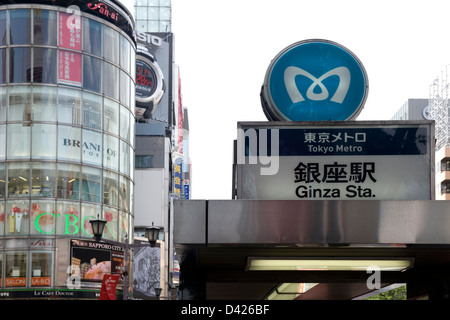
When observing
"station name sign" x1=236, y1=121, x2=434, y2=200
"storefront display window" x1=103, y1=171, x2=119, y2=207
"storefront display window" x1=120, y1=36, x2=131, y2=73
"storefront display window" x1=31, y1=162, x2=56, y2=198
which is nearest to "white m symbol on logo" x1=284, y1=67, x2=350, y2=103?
"station name sign" x1=236, y1=121, x2=434, y2=200

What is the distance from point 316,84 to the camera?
845cm

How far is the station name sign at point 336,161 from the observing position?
771 cm

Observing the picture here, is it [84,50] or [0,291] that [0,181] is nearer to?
[0,291]

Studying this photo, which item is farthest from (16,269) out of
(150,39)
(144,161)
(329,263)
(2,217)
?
(150,39)

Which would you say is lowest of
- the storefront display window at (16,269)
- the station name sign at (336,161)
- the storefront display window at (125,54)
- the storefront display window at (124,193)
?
the storefront display window at (16,269)

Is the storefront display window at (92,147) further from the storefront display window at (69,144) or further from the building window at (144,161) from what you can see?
the building window at (144,161)

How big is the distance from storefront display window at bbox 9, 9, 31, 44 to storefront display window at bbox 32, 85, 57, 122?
138 inches

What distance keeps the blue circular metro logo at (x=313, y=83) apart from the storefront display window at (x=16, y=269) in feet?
156

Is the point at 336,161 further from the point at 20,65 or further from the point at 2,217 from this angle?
the point at 20,65

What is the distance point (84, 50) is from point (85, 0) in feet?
11.9

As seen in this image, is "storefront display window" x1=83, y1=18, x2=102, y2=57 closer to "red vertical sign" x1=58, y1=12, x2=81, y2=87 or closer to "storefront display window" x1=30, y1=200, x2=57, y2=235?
"red vertical sign" x1=58, y1=12, x2=81, y2=87

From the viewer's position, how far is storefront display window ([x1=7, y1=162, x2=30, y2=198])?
5447 cm

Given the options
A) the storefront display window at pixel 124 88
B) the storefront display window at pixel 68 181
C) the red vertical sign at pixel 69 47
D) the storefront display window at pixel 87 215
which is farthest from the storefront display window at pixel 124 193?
the red vertical sign at pixel 69 47
